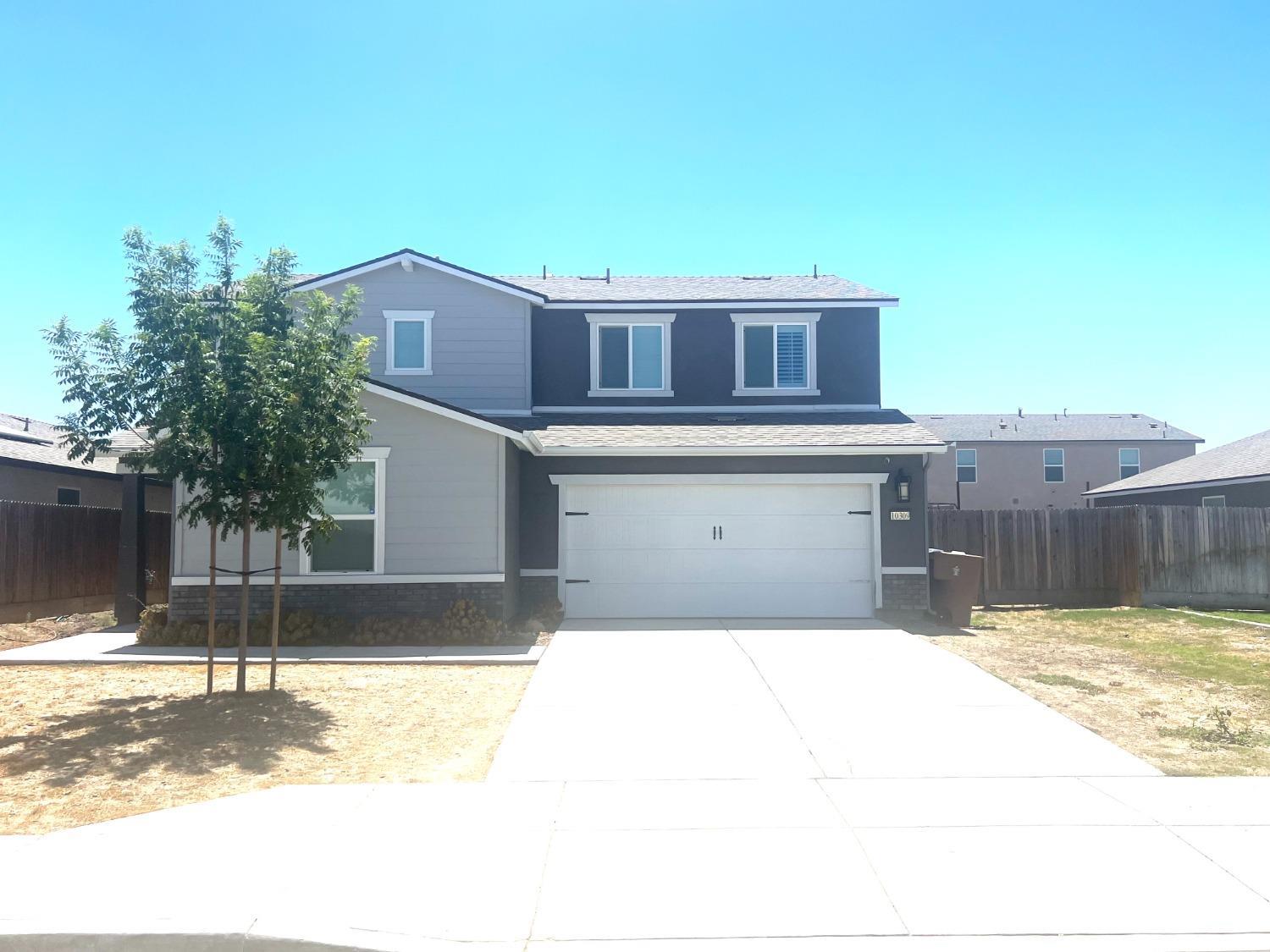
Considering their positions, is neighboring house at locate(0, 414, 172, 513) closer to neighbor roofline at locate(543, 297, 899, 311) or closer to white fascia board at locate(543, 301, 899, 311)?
white fascia board at locate(543, 301, 899, 311)

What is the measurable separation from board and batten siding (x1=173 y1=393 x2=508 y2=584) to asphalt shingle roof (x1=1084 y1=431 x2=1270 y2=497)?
18.1 meters

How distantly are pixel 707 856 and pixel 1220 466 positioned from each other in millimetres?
23590

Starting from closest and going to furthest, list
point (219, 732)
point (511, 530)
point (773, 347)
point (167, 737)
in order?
point (167, 737)
point (219, 732)
point (511, 530)
point (773, 347)

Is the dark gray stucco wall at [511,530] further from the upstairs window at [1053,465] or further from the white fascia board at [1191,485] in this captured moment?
the upstairs window at [1053,465]

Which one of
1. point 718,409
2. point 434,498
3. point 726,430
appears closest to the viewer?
point 434,498

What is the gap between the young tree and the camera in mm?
8500

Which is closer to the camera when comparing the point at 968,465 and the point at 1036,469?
the point at 1036,469

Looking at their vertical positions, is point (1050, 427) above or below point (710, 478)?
above

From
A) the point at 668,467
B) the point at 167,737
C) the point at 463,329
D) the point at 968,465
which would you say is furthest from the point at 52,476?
the point at 968,465

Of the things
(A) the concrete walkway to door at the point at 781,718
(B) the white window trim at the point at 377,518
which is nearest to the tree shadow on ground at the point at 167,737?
(A) the concrete walkway to door at the point at 781,718

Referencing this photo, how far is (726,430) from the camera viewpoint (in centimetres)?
1536

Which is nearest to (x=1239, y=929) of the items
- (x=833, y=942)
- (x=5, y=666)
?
(x=833, y=942)

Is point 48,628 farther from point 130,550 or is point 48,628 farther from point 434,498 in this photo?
point 434,498

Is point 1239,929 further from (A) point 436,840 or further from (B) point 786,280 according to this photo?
(B) point 786,280
